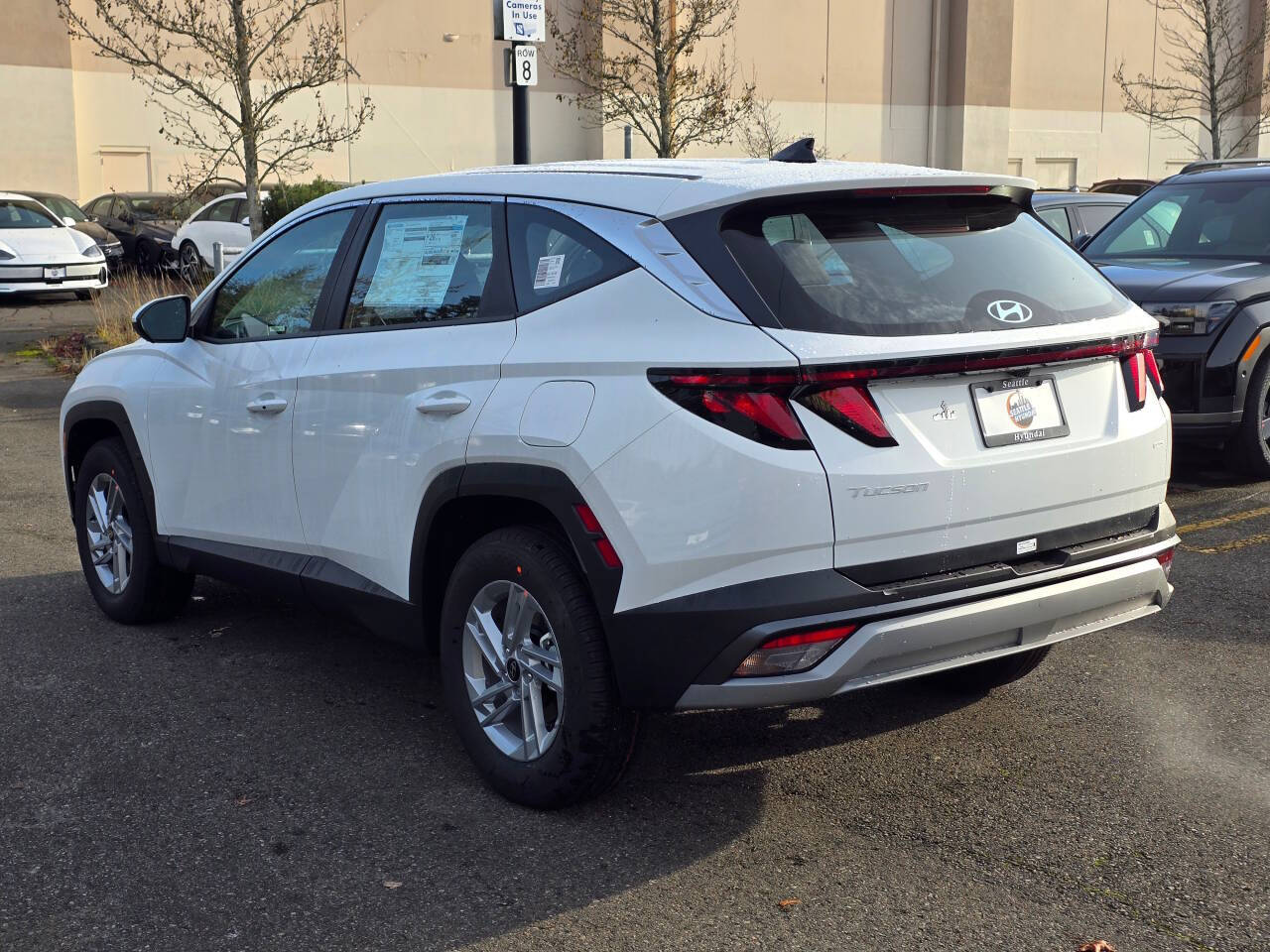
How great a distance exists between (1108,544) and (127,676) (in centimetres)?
360

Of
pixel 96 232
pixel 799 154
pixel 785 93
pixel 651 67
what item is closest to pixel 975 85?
pixel 785 93

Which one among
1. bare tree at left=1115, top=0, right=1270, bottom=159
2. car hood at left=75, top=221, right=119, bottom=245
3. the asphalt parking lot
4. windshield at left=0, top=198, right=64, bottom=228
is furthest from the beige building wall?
the asphalt parking lot

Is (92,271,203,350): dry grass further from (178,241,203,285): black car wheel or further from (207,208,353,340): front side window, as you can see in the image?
(207,208,353,340): front side window

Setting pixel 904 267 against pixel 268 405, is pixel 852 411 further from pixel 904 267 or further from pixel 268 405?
pixel 268 405

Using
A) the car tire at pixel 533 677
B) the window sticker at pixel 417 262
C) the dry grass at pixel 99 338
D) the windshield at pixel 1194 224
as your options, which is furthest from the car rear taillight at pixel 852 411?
the dry grass at pixel 99 338

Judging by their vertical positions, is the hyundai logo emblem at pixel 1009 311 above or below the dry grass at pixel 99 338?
above

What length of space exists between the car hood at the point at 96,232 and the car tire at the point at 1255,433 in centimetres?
2051

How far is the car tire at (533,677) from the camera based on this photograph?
3.83 meters

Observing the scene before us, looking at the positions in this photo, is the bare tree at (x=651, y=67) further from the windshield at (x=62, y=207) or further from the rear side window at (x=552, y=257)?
the rear side window at (x=552, y=257)

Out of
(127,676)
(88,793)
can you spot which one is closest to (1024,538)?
(88,793)

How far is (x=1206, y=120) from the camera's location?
1716 inches

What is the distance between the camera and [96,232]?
24.5 metres

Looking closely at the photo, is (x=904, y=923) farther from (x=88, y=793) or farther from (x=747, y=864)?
(x=88, y=793)

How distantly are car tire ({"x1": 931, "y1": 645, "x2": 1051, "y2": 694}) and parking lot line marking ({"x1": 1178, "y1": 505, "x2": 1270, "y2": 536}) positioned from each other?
279 centimetres
